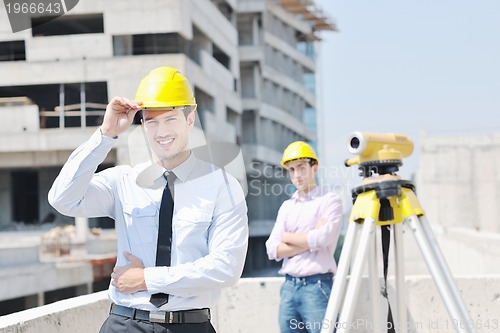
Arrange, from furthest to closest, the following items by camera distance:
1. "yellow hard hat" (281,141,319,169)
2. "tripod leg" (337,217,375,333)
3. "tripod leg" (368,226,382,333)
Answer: "yellow hard hat" (281,141,319,169) < "tripod leg" (368,226,382,333) < "tripod leg" (337,217,375,333)

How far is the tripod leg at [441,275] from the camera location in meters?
2.73

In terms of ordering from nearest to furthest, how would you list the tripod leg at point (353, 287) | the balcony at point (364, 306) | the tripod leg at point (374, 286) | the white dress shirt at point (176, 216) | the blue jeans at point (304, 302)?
the white dress shirt at point (176, 216), the tripod leg at point (353, 287), the tripod leg at point (374, 286), the blue jeans at point (304, 302), the balcony at point (364, 306)

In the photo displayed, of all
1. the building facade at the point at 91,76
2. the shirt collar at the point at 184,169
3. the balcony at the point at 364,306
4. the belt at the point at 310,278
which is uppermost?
the building facade at the point at 91,76

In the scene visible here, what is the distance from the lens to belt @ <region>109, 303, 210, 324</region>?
2688 millimetres

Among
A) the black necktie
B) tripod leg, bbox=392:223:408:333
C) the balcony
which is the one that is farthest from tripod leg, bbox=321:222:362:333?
the balcony

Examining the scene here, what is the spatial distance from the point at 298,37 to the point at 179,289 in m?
55.1

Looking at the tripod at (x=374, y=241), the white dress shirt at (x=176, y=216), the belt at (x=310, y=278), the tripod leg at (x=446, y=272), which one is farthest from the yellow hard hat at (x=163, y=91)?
the belt at (x=310, y=278)

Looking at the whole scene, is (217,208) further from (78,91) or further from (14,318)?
(78,91)

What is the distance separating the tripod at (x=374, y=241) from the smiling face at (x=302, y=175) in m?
1.67

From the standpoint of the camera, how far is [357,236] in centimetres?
293

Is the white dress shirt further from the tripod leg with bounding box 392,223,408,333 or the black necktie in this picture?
the tripod leg with bounding box 392,223,408,333

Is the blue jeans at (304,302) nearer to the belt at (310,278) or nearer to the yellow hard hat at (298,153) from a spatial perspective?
the belt at (310,278)

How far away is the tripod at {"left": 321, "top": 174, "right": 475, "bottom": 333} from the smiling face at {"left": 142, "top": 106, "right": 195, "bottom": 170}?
0.80m

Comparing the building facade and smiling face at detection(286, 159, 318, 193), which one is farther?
the building facade
